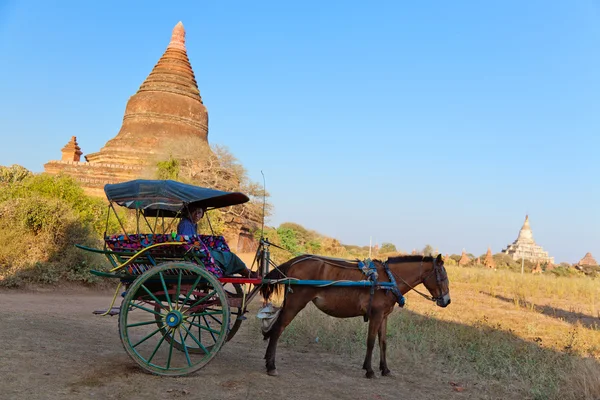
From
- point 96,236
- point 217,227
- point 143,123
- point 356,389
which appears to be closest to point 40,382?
point 356,389

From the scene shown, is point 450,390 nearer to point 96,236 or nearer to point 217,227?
point 96,236

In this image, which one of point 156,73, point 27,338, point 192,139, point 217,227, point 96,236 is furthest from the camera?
point 156,73

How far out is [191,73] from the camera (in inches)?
1278

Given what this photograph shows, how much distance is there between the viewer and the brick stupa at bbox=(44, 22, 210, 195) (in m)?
25.0

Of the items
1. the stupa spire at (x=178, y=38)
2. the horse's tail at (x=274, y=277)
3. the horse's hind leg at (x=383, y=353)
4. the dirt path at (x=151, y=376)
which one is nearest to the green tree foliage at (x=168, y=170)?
the dirt path at (x=151, y=376)

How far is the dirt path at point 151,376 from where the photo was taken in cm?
463

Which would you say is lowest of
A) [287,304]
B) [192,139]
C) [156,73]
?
[287,304]

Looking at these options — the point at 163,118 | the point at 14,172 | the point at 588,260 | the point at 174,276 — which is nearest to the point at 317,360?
the point at 174,276

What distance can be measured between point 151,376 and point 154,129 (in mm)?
25287

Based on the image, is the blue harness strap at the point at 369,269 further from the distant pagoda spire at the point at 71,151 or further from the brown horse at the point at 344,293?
the distant pagoda spire at the point at 71,151

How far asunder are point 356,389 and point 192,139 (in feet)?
78.1

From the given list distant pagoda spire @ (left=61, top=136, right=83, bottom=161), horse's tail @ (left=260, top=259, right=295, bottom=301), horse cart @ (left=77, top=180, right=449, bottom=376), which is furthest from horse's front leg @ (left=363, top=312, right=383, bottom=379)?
distant pagoda spire @ (left=61, top=136, right=83, bottom=161)

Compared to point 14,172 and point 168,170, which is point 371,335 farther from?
point 14,172

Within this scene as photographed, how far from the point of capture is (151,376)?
16.8 ft
